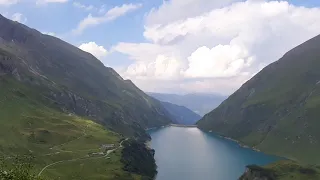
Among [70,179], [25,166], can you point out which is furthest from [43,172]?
[25,166]

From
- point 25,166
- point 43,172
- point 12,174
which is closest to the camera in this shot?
point 12,174

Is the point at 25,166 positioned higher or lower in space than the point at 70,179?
higher

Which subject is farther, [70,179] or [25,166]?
[70,179]

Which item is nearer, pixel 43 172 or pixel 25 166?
pixel 25 166

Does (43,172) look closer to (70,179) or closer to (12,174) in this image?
(70,179)

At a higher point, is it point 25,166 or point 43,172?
point 25,166

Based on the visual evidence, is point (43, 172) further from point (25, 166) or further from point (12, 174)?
point (12, 174)

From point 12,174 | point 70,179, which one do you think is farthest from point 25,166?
point 70,179

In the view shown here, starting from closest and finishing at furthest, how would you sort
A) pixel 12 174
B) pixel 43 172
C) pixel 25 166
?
pixel 12 174 → pixel 25 166 → pixel 43 172
